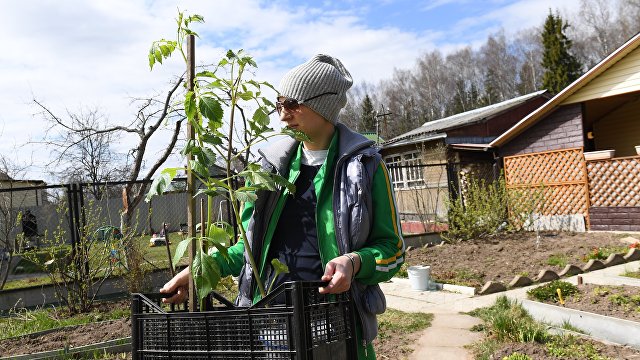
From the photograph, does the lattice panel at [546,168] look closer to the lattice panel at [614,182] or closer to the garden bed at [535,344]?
the lattice panel at [614,182]

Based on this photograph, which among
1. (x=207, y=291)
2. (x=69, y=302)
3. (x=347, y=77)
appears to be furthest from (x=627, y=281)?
(x=69, y=302)

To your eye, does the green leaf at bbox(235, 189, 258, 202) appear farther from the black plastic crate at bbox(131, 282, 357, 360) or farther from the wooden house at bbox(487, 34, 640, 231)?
the wooden house at bbox(487, 34, 640, 231)

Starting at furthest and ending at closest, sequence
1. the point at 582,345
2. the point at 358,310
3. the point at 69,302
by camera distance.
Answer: the point at 69,302 < the point at 582,345 < the point at 358,310

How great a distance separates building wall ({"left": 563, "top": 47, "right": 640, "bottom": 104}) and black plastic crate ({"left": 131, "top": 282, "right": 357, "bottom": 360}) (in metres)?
13.3

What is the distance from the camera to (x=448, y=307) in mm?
5918

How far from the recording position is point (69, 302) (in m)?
6.69

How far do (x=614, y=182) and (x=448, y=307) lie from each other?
8.26 metres

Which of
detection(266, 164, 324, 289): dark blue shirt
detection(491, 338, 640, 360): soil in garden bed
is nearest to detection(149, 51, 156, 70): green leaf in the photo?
detection(266, 164, 324, 289): dark blue shirt

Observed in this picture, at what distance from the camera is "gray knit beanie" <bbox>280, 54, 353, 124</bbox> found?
1.70 metres

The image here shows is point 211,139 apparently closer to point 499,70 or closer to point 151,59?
point 151,59

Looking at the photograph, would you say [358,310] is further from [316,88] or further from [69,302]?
[69,302]

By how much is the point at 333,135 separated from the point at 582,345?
121 inches

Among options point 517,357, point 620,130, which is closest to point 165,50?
point 517,357

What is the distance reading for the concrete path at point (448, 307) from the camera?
422cm
